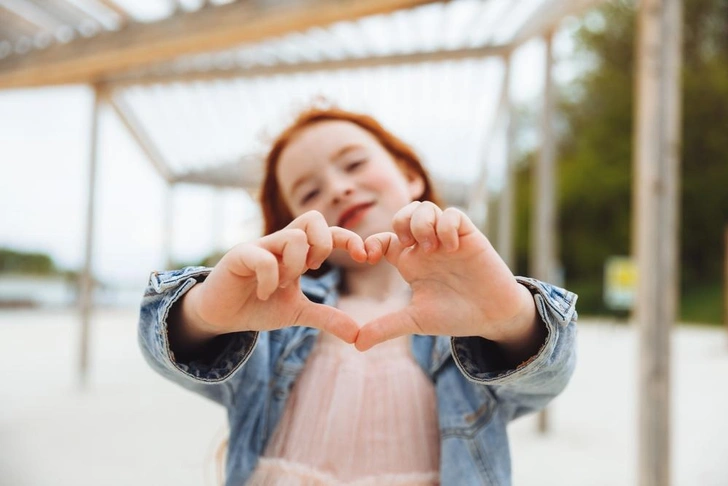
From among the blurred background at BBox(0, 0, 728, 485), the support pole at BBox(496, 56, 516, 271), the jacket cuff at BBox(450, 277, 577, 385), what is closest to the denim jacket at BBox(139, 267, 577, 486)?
the jacket cuff at BBox(450, 277, 577, 385)

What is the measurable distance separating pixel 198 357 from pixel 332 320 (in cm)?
25

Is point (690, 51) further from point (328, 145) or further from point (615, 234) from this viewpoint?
point (328, 145)

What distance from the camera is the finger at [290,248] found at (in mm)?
691

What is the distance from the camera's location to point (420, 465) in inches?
38.6

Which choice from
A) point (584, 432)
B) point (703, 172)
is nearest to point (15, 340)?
point (584, 432)

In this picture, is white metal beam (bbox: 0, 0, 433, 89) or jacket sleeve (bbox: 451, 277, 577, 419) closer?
jacket sleeve (bbox: 451, 277, 577, 419)

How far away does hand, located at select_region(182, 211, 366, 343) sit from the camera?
69 centimetres

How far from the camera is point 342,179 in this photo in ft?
3.71

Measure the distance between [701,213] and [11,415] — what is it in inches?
552

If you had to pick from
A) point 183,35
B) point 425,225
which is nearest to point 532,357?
point 425,225

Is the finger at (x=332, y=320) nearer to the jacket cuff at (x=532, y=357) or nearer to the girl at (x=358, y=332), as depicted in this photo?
the girl at (x=358, y=332)

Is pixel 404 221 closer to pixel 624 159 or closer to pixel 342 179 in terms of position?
pixel 342 179

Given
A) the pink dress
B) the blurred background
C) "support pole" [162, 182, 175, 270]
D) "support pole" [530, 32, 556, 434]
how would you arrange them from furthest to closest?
"support pole" [162, 182, 175, 270] → "support pole" [530, 32, 556, 434] → the blurred background → the pink dress

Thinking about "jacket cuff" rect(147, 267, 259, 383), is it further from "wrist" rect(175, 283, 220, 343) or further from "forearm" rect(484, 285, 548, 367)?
"forearm" rect(484, 285, 548, 367)
